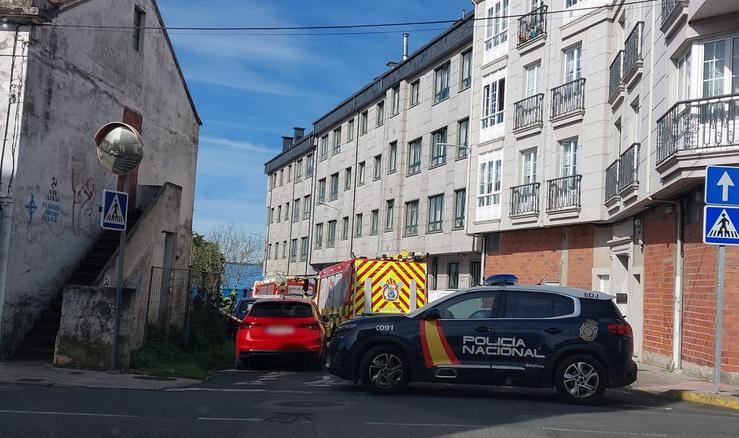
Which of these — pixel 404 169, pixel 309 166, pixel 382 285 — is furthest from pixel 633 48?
pixel 309 166

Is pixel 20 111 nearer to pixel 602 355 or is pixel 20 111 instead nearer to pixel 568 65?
pixel 602 355

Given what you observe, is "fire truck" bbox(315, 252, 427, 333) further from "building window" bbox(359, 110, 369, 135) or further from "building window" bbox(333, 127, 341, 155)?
"building window" bbox(333, 127, 341, 155)

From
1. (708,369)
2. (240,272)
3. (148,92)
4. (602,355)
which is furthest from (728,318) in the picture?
(240,272)

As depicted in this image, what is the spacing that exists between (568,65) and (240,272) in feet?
123

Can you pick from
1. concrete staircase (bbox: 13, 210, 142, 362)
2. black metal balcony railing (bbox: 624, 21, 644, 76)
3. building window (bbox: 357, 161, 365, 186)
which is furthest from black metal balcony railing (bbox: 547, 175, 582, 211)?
building window (bbox: 357, 161, 365, 186)

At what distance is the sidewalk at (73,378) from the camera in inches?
423

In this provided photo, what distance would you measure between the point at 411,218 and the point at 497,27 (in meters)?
10.6

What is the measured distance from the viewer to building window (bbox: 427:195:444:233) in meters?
32.0

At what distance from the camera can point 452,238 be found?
3034cm


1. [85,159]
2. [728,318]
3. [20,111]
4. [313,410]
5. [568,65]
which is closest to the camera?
[313,410]

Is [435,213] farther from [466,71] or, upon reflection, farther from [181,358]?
[181,358]

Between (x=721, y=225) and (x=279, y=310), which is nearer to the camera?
(x=721, y=225)

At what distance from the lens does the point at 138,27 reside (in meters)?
18.6

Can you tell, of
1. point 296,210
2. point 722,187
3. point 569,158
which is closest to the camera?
point 722,187
